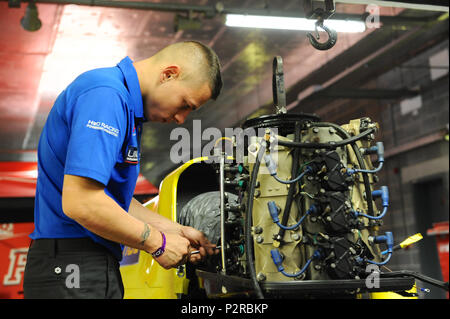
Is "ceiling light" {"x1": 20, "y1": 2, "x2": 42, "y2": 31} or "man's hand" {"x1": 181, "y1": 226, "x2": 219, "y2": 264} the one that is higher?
"ceiling light" {"x1": 20, "y1": 2, "x2": 42, "y2": 31}

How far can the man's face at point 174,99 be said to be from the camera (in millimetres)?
1649

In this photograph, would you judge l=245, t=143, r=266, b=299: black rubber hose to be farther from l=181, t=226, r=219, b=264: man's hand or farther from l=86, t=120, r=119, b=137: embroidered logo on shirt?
l=86, t=120, r=119, b=137: embroidered logo on shirt

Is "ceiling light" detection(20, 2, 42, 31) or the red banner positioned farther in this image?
the red banner

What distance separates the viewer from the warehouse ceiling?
6086 mm

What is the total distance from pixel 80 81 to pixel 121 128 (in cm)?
21

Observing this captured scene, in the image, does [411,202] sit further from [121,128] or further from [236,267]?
[121,128]

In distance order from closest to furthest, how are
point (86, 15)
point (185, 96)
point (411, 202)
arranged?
1. point (185, 96)
2. point (86, 15)
3. point (411, 202)

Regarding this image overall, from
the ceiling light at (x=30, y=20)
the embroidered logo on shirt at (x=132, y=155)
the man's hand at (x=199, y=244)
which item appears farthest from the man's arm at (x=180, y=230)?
the ceiling light at (x=30, y=20)

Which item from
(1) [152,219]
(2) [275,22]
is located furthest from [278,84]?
(2) [275,22]

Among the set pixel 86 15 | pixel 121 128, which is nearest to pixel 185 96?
pixel 121 128

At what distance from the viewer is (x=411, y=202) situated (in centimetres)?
867

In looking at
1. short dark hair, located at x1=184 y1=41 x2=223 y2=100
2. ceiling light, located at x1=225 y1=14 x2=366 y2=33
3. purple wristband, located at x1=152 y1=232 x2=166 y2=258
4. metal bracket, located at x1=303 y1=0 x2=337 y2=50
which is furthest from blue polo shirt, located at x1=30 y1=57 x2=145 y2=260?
ceiling light, located at x1=225 y1=14 x2=366 y2=33

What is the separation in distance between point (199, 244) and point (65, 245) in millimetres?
631

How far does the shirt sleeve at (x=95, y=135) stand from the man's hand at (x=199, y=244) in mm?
678
